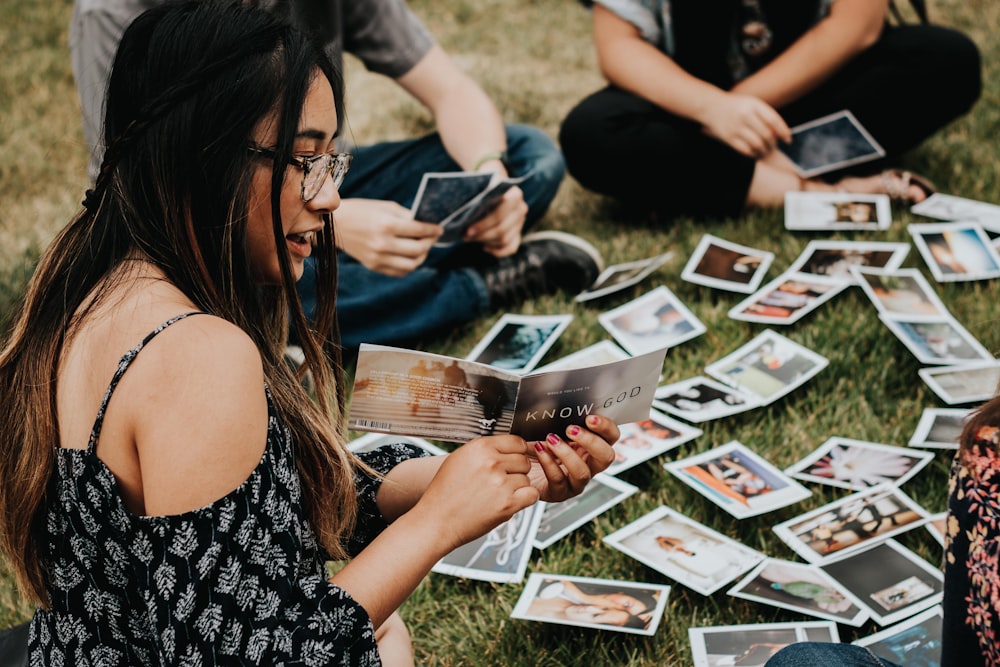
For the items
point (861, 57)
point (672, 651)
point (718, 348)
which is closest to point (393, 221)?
point (718, 348)

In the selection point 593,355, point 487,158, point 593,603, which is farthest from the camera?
point 487,158

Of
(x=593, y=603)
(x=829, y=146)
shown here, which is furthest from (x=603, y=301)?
(x=593, y=603)

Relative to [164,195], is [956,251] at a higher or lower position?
lower

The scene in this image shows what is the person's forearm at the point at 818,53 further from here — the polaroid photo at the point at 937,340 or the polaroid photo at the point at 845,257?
the polaroid photo at the point at 937,340

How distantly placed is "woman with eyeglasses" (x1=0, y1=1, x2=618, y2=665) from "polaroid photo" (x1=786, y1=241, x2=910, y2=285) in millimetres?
1828

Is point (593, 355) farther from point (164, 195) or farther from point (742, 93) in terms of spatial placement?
point (164, 195)

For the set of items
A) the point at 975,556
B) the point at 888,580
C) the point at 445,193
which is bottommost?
the point at 888,580

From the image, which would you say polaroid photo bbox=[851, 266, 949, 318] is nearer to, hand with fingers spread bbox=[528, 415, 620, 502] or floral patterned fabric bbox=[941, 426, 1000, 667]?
hand with fingers spread bbox=[528, 415, 620, 502]

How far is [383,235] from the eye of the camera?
2.68 metres

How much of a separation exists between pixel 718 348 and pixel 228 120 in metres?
1.79

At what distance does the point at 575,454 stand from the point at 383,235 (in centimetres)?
124

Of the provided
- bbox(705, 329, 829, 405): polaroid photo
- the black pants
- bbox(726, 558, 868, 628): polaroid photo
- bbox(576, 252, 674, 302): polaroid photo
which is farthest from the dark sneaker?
bbox(726, 558, 868, 628): polaroid photo

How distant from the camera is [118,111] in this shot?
4.48ft

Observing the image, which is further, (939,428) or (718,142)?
(718,142)
